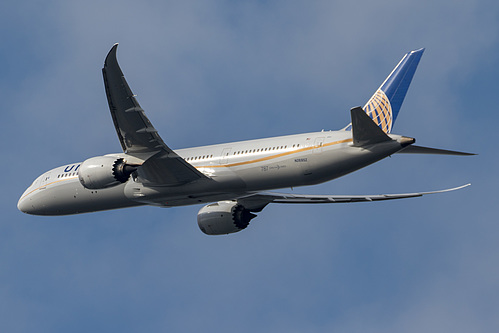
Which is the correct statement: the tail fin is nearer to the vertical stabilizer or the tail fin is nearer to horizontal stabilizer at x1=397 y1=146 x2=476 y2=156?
the vertical stabilizer

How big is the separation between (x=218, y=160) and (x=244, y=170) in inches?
59.1

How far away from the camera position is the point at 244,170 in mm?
34531

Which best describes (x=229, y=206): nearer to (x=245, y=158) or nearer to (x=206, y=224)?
(x=206, y=224)

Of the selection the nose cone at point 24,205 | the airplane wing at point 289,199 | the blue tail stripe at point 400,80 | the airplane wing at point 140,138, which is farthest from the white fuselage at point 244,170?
the airplane wing at point 289,199

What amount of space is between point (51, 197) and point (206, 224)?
24.4 feet

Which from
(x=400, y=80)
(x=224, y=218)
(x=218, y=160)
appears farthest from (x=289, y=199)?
(x=400, y=80)

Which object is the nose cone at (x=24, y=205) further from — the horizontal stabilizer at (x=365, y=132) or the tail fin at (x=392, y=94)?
the horizontal stabilizer at (x=365, y=132)

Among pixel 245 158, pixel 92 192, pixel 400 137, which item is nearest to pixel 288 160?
pixel 245 158

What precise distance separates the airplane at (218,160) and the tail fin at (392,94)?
0.04 meters

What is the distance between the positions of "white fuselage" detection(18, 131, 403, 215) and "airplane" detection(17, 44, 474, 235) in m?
0.04

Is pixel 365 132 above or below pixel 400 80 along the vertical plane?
below

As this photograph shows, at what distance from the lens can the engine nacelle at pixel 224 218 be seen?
40531 millimetres

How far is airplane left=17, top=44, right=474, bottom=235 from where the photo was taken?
3222 centimetres

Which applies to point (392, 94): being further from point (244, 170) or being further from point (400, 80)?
point (244, 170)
